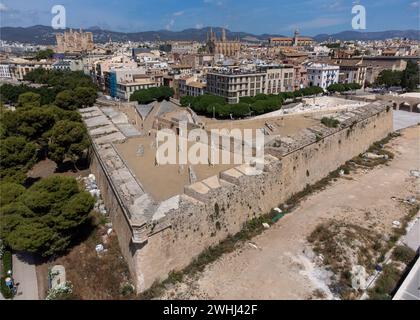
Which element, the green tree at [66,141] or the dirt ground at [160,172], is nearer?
the dirt ground at [160,172]

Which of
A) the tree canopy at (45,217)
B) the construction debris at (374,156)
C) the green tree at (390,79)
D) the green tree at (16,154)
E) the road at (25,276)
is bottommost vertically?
the road at (25,276)

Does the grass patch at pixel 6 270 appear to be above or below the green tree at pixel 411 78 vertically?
below

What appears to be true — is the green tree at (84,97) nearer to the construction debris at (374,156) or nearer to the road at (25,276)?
the road at (25,276)

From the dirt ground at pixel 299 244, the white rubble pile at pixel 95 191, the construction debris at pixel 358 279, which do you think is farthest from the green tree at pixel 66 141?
the construction debris at pixel 358 279

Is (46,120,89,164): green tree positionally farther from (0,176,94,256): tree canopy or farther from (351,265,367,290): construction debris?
(351,265,367,290): construction debris

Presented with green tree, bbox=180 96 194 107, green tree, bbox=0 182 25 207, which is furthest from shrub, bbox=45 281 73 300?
green tree, bbox=180 96 194 107

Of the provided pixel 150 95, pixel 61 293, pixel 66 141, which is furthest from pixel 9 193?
pixel 150 95

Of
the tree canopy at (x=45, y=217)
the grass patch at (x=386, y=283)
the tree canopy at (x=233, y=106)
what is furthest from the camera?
the tree canopy at (x=233, y=106)

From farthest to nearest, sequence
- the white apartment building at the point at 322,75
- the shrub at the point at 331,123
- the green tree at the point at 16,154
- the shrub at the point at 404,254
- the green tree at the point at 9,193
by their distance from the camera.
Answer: the white apartment building at the point at 322,75
the shrub at the point at 331,123
the green tree at the point at 16,154
the green tree at the point at 9,193
the shrub at the point at 404,254
